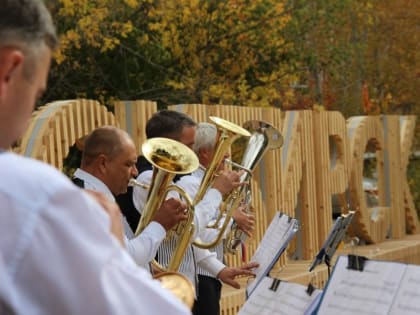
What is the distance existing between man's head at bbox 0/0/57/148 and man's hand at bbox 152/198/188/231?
335 cm

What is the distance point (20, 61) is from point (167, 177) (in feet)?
11.8

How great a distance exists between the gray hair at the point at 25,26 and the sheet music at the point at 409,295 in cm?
178

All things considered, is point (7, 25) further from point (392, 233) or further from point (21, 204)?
point (392, 233)

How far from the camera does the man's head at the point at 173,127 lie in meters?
6.19

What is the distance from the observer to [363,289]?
3.35 meters

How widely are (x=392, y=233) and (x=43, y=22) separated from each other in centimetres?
1249

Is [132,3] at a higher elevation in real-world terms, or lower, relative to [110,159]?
lower

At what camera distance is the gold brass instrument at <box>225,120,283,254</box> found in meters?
6.59

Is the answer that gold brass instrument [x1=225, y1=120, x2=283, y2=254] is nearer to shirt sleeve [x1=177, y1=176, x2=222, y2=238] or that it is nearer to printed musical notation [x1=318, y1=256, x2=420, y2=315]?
shirt sleeve [x1=177, y1=176, x2=222, y2=238]

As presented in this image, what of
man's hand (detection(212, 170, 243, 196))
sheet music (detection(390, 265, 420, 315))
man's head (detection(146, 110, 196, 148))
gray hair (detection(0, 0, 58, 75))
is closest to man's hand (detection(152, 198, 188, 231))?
man's hand (detection(212, 170, 243, 196))

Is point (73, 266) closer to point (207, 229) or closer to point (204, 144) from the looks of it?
point (207, 229)

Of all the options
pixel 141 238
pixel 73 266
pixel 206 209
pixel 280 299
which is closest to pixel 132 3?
pixel 206 209

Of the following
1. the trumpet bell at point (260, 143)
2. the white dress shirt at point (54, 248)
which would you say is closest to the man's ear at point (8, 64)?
the white dress shirt at point (54, 248)

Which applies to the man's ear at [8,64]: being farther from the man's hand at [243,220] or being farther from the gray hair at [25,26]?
the man's hand at [243,220]
